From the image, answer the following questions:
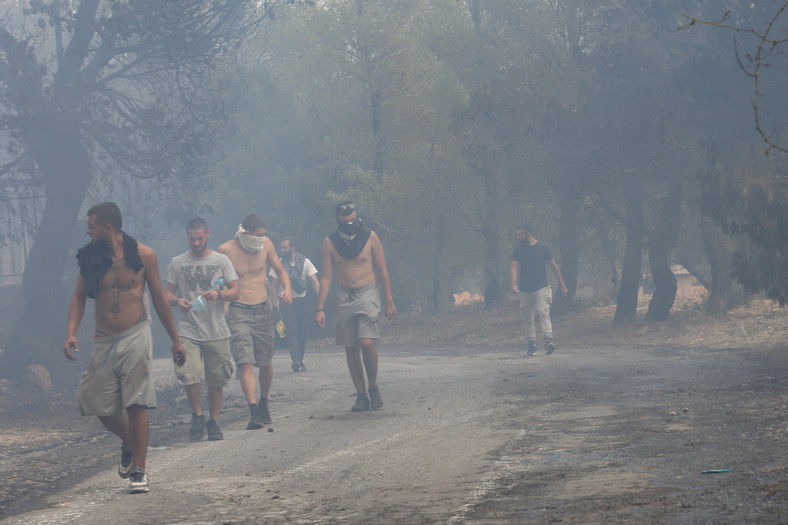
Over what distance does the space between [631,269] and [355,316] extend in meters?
12.9

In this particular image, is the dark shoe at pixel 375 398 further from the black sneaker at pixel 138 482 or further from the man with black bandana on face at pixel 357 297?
the black sneaker at pixel 138 482

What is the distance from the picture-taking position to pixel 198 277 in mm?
9391

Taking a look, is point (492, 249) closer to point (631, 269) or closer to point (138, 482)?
point (631, 269)

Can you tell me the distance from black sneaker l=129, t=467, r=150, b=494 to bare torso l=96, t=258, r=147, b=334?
102 cm

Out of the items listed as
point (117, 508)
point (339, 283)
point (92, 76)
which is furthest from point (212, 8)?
point (117, 508)

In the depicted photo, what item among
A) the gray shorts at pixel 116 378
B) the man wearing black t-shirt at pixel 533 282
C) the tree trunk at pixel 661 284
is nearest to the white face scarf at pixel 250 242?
the gray shorts at pixel 116 378

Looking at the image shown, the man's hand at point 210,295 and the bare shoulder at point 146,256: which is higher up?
the bare shoulder at point 146,256

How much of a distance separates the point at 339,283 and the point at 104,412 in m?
4.47

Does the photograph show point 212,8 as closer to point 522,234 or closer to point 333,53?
point 522,234

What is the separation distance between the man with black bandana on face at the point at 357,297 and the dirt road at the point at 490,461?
0.49 meters

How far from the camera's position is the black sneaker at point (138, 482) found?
6.37 m

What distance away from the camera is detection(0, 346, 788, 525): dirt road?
5188mm

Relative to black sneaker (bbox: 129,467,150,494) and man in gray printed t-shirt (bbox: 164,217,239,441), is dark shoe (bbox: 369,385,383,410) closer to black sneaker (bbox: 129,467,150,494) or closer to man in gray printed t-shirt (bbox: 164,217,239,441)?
man in gray printed t-shirt (bbox: 164,217,239,441)

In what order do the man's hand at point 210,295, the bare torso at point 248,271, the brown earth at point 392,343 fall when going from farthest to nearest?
the bare torso at point 248,271
the man's hand at point 210,295
the brown earth at point 392,343
